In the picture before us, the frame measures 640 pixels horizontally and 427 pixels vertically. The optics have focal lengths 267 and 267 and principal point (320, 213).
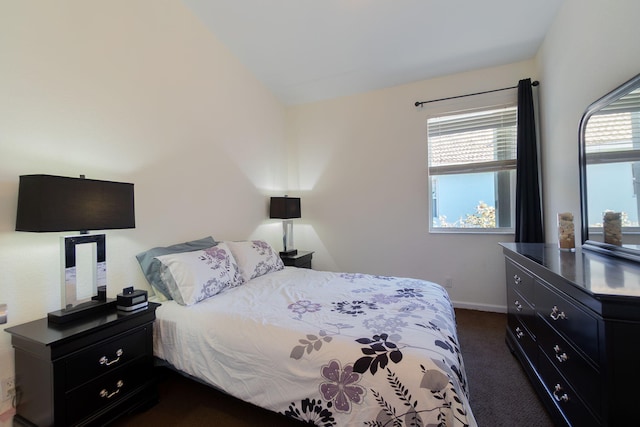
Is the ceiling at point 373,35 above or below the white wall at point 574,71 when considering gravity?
above

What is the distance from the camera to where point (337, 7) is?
7.58ft

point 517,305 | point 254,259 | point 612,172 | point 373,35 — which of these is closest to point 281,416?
point 254,259

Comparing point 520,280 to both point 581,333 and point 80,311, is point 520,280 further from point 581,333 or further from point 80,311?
point 80,311

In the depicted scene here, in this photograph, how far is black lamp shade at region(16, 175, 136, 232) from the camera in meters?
1.22

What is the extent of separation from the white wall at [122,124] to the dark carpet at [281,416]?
0.72m

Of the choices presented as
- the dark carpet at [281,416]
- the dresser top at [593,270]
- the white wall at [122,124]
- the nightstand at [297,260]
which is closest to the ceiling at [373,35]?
the white wall at [122,124]

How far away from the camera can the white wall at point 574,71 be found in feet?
5.15

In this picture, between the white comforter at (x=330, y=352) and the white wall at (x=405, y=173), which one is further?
the white wall at (x=405, y=173)

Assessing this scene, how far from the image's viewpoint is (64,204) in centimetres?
127

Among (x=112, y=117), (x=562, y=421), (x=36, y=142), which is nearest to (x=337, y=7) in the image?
(x=112, y=117)

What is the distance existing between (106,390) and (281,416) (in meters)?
0.93

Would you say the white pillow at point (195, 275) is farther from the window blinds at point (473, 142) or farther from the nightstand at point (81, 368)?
the window blinds at point (473, 142)

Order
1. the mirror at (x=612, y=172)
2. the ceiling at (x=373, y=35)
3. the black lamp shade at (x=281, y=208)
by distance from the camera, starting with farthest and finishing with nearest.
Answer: the black lamp shade at (x=281, y=208)
the ceiling at (x=373, y=35)
the mirror at (x=612, y=172)

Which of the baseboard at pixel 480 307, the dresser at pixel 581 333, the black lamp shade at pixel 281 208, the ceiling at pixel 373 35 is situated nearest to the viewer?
the dresser at pixel 581 333
